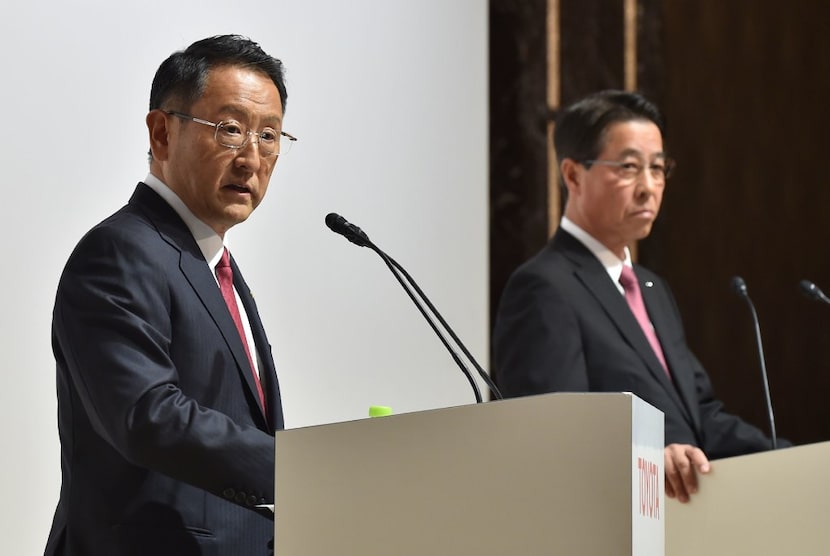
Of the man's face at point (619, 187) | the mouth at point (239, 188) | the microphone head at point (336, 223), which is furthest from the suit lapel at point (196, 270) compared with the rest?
the man's face at point (619, 187)

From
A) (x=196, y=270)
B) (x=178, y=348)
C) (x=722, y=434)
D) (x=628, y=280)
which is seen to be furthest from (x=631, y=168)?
(x=178, y=348)

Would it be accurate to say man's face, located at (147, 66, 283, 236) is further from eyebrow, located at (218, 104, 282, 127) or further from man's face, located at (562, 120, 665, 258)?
man's face, located at (562, 120, 665, 258)

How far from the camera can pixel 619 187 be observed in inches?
150

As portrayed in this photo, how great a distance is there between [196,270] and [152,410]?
37 cm

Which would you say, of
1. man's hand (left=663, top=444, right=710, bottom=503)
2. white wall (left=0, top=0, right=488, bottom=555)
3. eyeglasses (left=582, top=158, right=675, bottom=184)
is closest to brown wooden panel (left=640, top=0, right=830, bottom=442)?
white wall (left=0, top=0, right=488, bottom=555)

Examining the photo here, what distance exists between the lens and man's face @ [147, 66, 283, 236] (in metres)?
2.58

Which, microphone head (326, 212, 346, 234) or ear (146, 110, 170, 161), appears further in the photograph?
ear (146, 110, 170, 161)

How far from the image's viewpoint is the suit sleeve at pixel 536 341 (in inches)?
134

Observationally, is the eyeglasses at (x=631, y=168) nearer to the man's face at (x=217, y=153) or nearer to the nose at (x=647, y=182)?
the nose at (x=647, y=182)

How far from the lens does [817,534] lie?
109 inches

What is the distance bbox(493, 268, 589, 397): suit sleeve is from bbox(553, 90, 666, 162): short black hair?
52cm

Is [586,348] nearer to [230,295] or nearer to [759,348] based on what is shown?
[759,348]

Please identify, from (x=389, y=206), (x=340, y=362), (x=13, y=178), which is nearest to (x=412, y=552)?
(x=13, y=178)

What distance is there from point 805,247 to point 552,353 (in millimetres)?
2676
